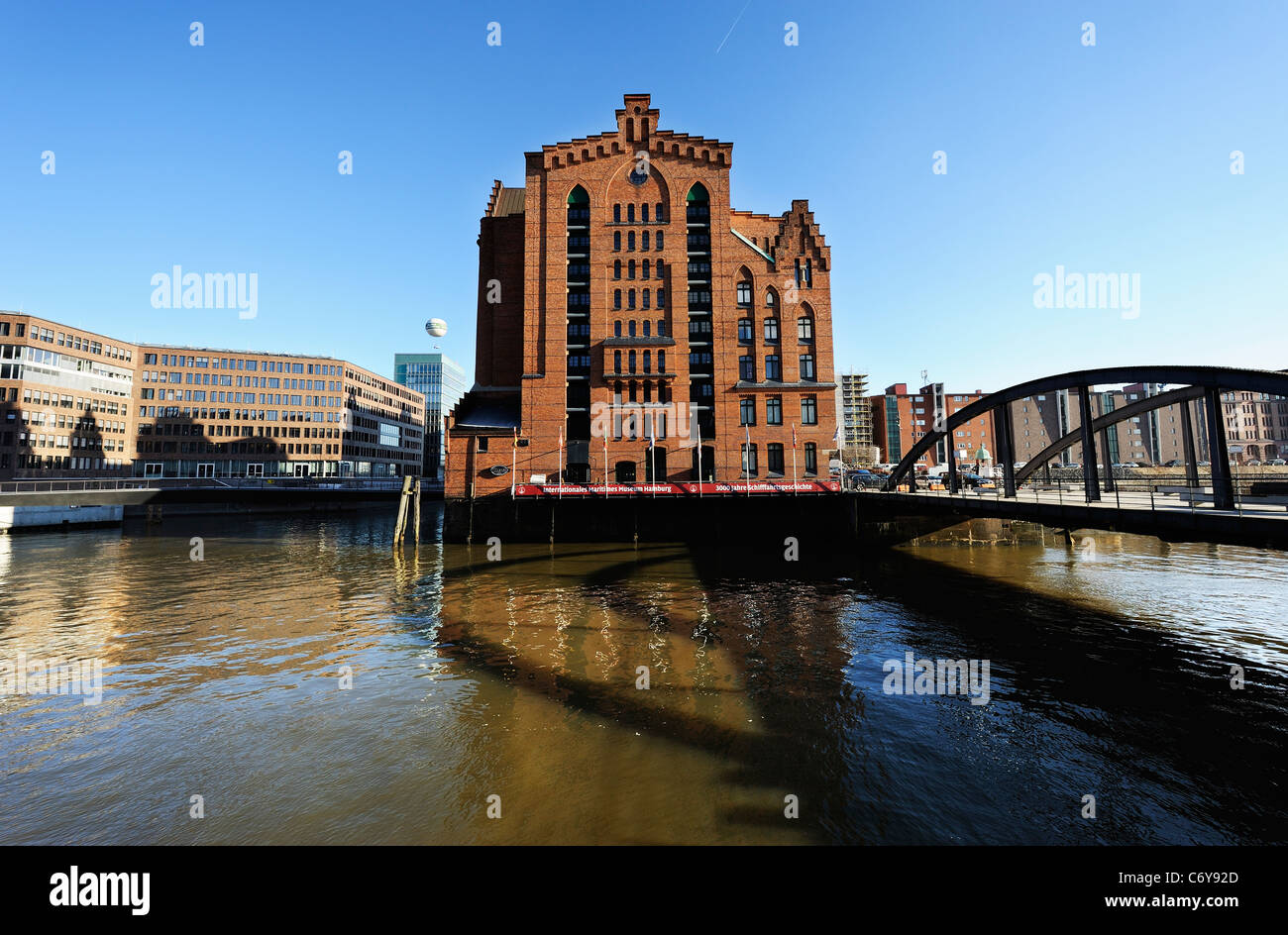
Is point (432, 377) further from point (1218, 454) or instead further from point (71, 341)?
point (1218, 454)

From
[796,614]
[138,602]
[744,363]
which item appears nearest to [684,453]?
[744,363]

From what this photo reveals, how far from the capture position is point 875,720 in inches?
392

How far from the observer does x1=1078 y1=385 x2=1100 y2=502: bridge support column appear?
20562 mm

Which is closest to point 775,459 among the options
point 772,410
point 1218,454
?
point 772,410

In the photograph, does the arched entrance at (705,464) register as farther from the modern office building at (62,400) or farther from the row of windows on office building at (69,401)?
the row of windows on office building at (69,401)

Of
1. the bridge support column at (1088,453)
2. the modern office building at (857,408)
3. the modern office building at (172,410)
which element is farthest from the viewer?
the modern office building at (857,408)

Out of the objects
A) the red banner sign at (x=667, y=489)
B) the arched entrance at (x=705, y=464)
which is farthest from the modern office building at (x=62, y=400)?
the arched entrance at (x=705, y=464)

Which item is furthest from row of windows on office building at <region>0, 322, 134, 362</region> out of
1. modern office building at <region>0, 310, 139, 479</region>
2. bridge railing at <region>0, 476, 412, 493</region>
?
bridge railing at <region>0, 476, 412, 493</region>

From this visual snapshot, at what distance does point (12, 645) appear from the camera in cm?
1507

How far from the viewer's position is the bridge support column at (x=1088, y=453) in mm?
20562

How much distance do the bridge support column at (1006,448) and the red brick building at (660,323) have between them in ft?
57.7

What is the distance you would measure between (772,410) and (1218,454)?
30.0m

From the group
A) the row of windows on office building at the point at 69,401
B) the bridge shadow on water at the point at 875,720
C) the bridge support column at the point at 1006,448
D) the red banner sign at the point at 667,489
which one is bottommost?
the bridge shadow on water at the point at 875,720

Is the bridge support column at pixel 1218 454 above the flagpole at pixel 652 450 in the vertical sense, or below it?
below
